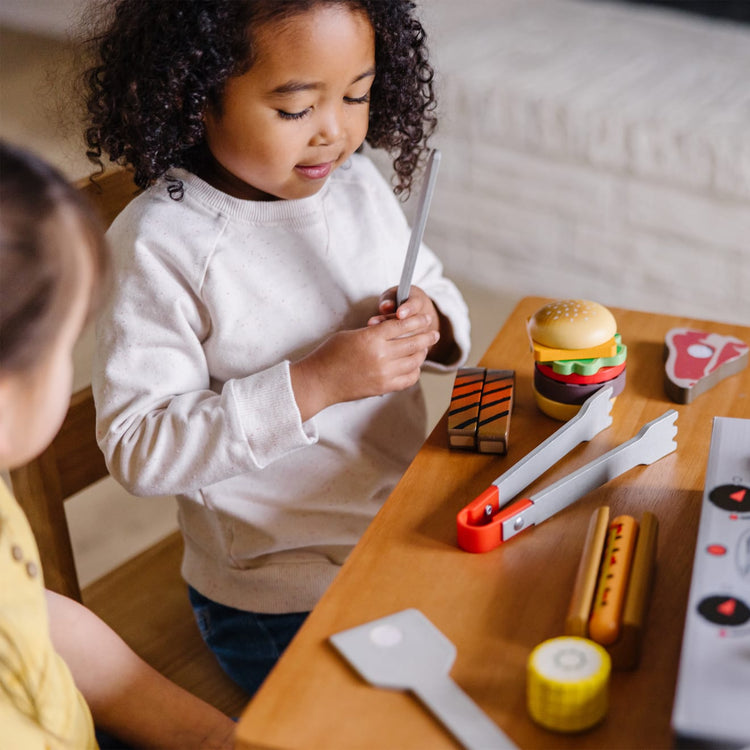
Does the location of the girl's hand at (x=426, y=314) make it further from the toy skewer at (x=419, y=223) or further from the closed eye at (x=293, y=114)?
the closed eye at (x=293, y=114)

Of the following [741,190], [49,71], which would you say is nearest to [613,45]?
[741,190]

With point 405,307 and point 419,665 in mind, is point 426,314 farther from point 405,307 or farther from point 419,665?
point 419,665

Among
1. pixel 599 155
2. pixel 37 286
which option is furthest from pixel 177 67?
pixel 599 155

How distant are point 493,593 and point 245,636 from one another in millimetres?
392

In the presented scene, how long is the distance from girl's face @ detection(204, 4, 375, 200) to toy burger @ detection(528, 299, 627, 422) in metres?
0.24

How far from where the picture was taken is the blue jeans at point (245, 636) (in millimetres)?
950

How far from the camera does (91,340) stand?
138 cm

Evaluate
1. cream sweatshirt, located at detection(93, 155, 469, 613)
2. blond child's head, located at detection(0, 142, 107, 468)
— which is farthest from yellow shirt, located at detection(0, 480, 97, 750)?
cream sweatshirt, located at detection(93, 155, 469, 613)

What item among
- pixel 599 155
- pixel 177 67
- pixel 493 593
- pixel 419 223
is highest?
pixel 177 67

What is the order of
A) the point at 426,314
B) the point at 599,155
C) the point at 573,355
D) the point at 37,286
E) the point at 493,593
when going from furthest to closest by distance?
1. the point at 599,155
2. the point at 426,314
3. the point at 573,355
4. the point at 493,593
5. the point at 37,286

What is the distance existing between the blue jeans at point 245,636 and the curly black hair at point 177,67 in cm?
41

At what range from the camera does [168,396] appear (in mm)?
852

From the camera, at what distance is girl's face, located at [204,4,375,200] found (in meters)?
0.81

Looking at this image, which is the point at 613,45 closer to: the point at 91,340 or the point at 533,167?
the point at 533,167
